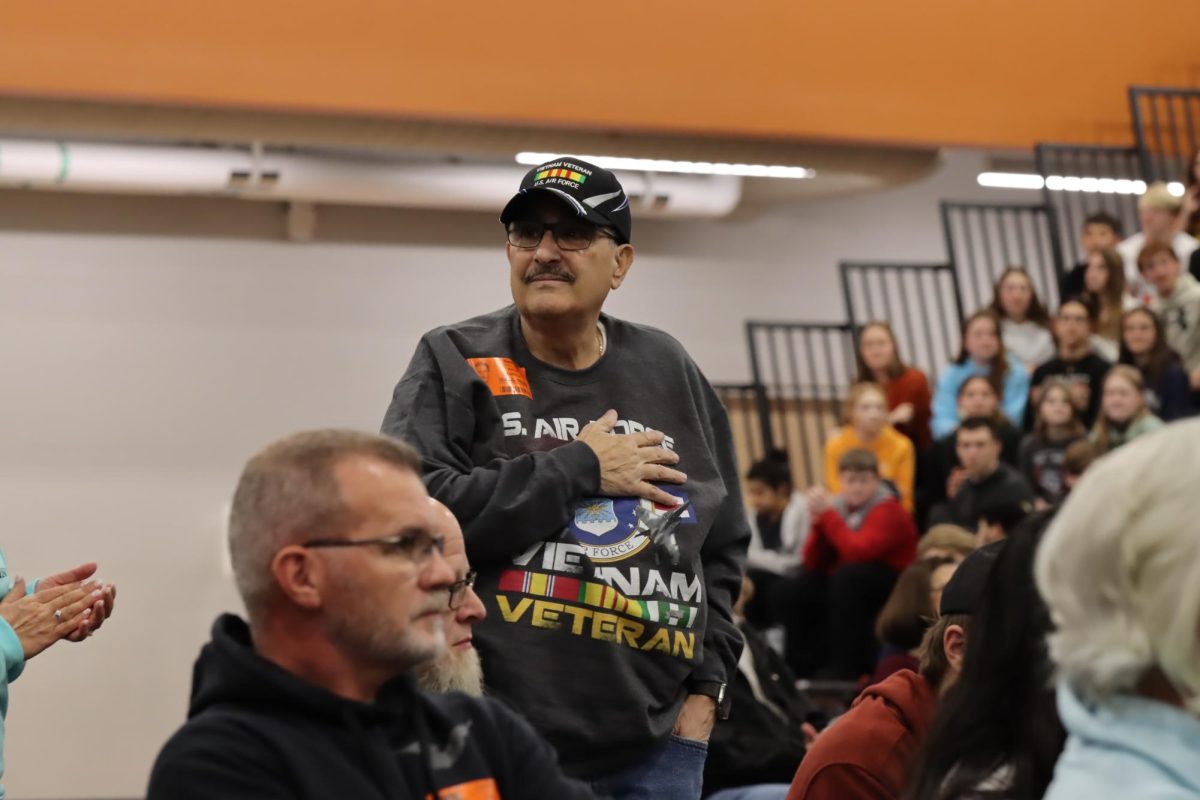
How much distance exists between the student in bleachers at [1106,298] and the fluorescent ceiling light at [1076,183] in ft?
4.07

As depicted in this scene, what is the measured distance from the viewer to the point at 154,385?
9.70m

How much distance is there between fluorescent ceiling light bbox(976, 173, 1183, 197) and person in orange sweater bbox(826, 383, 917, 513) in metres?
2.11

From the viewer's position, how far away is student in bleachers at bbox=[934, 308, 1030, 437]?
835 centimetres

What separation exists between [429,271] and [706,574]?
7.66 metres

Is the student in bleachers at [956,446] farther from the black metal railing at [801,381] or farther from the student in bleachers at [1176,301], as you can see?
the black metal railing at [801,381]

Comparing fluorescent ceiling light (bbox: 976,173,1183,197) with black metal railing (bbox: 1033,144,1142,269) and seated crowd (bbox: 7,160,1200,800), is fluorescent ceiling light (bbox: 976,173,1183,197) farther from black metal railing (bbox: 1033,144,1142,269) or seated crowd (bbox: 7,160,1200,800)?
seated crowd (bbox: 7,160,1200,800)

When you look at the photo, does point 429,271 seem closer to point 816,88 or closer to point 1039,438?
point 816,88

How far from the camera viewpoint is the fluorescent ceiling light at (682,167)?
372 inches

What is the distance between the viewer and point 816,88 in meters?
9.34

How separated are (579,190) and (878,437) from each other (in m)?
5.77

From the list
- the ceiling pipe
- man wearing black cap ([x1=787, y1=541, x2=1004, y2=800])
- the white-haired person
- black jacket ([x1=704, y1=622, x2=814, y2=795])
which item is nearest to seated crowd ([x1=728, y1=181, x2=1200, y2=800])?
black jacket ([x1=704, y1=622, x2=814, y2=795])

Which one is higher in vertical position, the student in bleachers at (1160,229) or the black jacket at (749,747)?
the student in bleachers at (1160,229)

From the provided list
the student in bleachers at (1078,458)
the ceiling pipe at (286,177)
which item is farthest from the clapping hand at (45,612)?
the ceiling pipe at (286,177)

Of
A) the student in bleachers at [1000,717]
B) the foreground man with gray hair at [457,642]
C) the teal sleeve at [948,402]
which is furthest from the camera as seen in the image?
the teal sleeve at [948,402]
